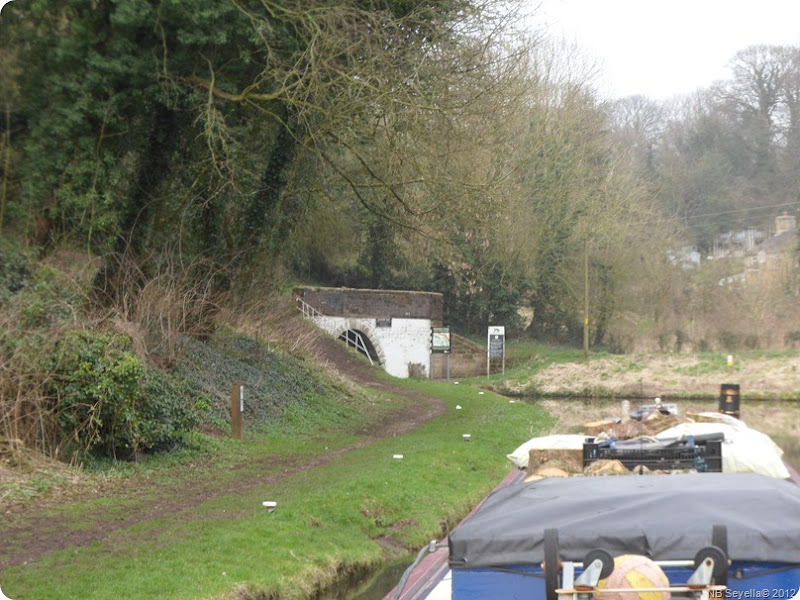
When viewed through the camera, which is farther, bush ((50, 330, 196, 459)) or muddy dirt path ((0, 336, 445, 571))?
bush ((50, 330, 196, 459))

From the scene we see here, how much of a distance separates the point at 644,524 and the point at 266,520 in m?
6.34

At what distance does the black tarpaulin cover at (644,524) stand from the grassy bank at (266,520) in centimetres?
369

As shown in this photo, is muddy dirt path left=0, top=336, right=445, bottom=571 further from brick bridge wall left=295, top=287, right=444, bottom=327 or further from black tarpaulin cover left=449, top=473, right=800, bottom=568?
brick bridge wall left=295, top=287, right=444, bottom=327

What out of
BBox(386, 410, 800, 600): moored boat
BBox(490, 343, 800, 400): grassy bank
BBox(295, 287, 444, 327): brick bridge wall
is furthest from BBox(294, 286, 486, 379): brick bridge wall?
BBox(386, 410, 800, 600): moored boat

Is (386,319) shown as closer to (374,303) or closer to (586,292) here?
(374,303)

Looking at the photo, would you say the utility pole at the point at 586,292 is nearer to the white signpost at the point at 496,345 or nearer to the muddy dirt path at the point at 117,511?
the white signpost at the point at 496,345

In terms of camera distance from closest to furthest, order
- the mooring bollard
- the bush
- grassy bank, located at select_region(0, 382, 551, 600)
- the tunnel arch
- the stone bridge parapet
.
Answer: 1. grassy bank, located at select_region(0, 382, 551, 600)
2. the bush
3. the mooring bollard
4. the stone bridge parapet
5. the tunnel arch

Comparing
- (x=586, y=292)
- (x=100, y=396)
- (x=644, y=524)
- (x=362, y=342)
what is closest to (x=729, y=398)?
(x=100, y=396)

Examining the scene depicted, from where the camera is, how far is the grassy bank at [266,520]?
8.30 m

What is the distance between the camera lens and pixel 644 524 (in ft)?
17.0

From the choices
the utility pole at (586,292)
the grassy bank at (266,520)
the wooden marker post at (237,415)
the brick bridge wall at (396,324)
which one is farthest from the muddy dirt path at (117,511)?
the utility pole at (586,292)

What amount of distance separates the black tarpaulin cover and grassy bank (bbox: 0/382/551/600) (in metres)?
3.69

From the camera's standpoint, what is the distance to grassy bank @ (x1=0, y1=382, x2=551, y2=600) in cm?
830

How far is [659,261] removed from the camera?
4362cm
